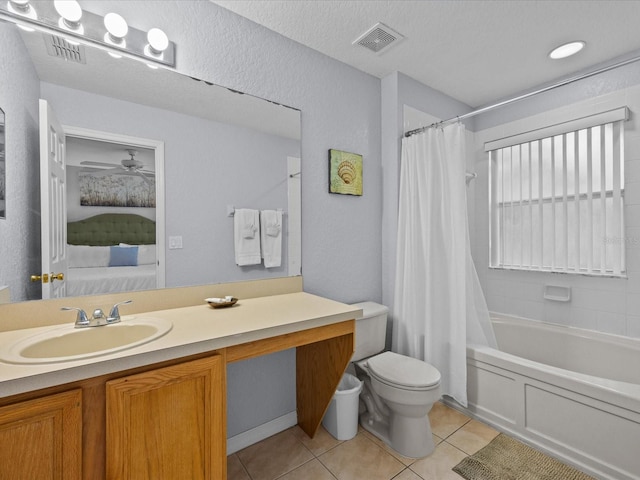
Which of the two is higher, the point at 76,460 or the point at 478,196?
the point at 478,196

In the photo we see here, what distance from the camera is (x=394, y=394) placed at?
171cm

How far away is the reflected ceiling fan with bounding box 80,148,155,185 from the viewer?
1385 millimetres

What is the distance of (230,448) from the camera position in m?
1.77

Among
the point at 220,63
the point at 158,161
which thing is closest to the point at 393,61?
the point at 220,63

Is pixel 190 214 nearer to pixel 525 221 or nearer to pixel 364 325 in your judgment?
pixel 364 325

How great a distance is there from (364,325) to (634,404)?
4.30ft

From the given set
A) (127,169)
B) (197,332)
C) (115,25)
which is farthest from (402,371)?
(115,25)

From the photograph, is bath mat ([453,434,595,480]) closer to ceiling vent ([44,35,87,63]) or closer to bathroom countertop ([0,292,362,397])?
bathroom countertop ([0,292,362,397])

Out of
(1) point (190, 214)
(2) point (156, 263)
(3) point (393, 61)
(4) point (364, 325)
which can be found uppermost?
(3) point (393, 61)

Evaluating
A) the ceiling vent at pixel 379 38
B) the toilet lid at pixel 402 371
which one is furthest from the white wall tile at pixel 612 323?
the ceiling vent at pixel 379 38

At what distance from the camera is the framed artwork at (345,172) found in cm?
216

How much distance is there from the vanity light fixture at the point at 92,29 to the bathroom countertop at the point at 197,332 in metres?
1.22

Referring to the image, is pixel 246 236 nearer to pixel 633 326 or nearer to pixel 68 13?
pixel 68 13

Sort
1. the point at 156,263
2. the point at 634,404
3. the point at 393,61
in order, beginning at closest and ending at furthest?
the point at 634,404, the point at 156,263, the point at 393,61
